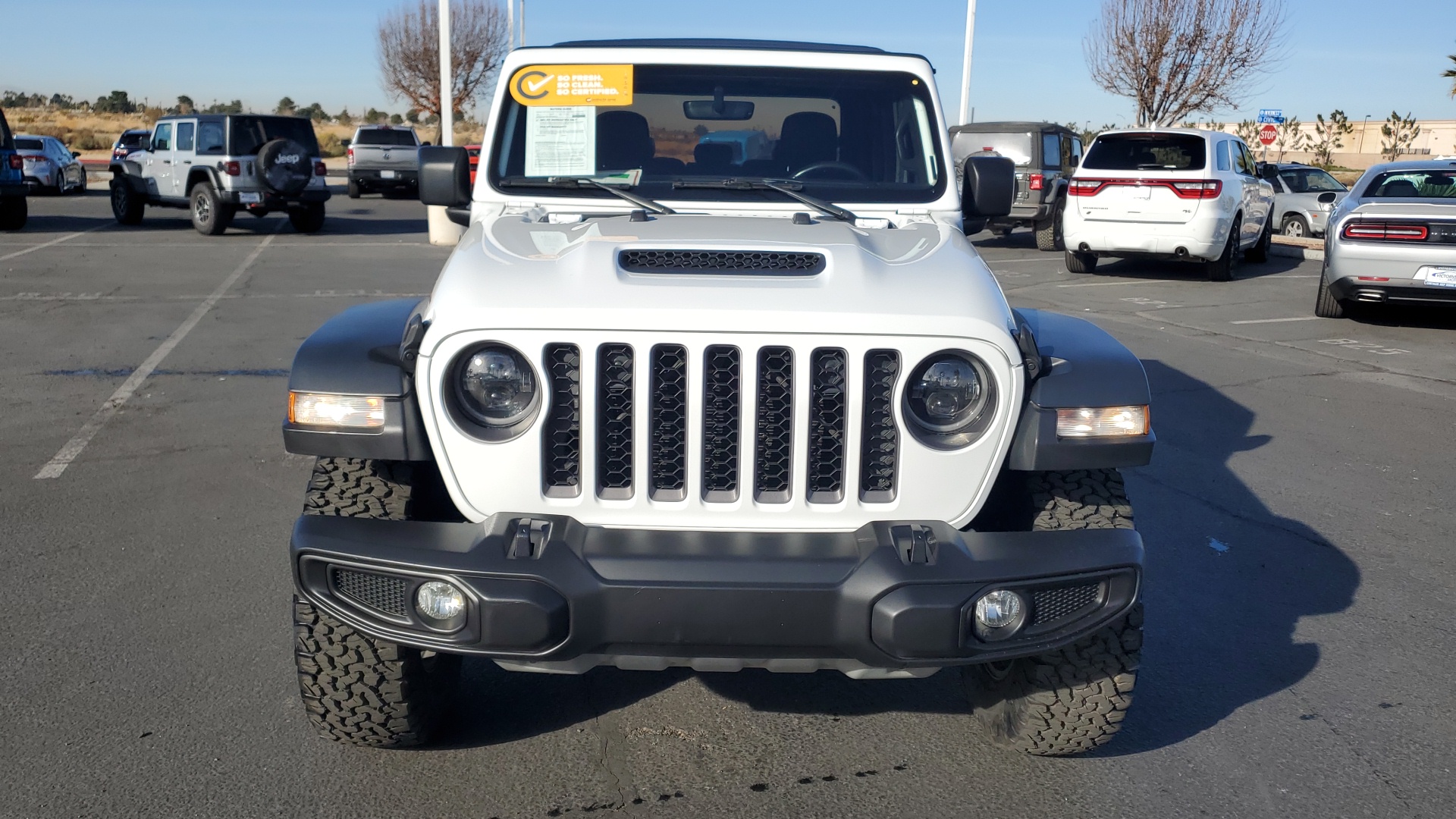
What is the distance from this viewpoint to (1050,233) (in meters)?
18.5

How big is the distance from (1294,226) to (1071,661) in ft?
63.8

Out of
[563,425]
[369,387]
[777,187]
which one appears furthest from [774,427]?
[777,187]

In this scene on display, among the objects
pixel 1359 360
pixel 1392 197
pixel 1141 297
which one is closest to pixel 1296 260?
pixel 1141 297

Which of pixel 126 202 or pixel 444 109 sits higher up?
pixel 444 109

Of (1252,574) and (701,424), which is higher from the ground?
(701,424)

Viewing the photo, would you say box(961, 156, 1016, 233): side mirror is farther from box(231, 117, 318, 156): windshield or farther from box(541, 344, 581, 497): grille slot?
box(231, 117, 318, 156): windshield

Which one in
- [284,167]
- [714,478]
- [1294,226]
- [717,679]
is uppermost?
[284,167]

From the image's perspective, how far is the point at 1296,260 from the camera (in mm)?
17531

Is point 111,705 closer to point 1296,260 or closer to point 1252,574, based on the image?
point 1252,574

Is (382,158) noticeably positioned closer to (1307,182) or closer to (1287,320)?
(1307,182)

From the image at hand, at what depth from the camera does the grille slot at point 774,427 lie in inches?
107

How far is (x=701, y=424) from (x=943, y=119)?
2.01m

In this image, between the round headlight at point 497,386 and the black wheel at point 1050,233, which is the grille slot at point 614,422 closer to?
the round headlight at point 497,386

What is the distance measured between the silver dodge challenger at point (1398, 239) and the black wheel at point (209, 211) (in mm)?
15262
